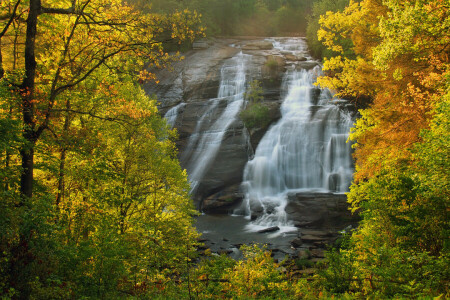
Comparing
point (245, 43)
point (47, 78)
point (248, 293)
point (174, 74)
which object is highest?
point (245, 43)

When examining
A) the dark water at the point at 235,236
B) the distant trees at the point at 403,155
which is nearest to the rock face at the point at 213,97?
the dark water at the point at 235,236

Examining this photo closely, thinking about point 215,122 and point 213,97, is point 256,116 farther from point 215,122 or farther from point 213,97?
point 213,97

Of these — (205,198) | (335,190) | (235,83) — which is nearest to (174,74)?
(235,83)

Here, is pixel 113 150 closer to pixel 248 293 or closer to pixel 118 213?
pixel 118 213

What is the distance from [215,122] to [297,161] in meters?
9.62

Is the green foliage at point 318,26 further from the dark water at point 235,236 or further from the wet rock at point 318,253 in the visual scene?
the wet rock at point 318,253

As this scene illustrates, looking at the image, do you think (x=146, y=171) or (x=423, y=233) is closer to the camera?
(x=423, y=233)

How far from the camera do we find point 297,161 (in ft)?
88.5

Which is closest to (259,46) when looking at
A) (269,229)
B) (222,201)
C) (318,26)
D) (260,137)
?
(318,26)

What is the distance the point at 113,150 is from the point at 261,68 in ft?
99.2

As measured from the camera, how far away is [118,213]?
34.6 feet

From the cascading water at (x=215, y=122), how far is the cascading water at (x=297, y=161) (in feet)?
13.3

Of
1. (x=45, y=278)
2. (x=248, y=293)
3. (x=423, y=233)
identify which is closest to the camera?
(x=45, y=278)

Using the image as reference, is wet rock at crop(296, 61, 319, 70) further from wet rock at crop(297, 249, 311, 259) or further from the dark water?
wet rock at crop(297, 249, 311, 259)
